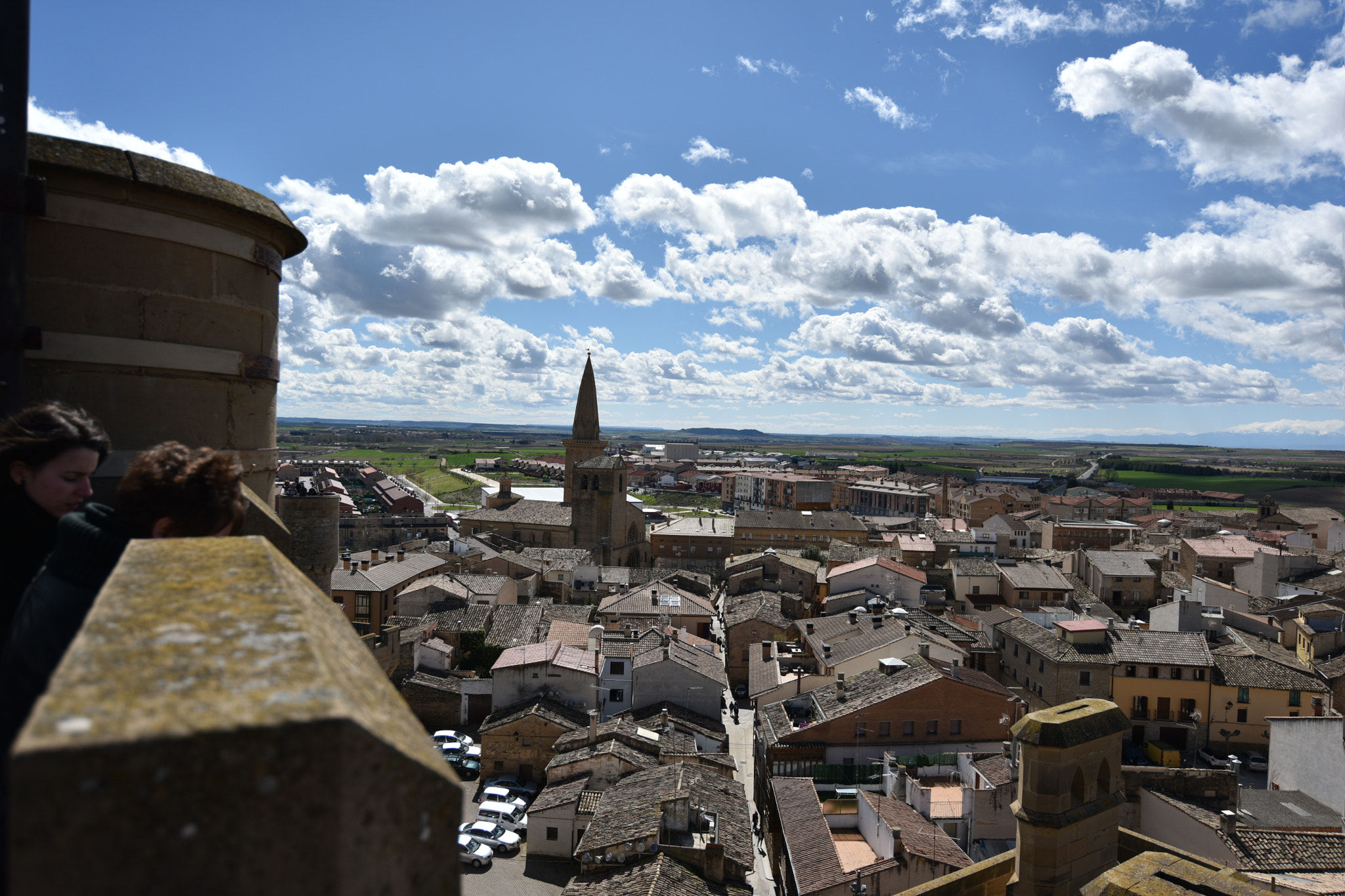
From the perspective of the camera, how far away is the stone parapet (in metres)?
1.38

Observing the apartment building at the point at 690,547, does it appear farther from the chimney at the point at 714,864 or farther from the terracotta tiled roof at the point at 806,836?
the chimney at the point at 714,864

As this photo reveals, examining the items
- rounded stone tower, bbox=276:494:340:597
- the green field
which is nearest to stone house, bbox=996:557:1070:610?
rounded stone tower, bbox=276:494:340:597

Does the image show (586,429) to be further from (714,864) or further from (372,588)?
(714,864)

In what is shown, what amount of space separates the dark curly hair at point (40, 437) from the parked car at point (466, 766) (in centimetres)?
2729

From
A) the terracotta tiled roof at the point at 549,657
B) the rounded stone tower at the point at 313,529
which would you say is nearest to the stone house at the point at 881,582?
the terracotta tiled roof at the point at 549,657

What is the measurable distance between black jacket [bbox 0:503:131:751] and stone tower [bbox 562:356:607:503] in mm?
56499

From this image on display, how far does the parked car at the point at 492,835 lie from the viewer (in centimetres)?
2256

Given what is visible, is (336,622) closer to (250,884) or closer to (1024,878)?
(250,884)

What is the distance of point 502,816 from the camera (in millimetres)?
23859

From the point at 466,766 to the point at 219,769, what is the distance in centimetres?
2944

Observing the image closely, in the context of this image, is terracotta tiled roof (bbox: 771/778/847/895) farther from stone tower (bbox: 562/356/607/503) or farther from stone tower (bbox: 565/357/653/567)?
stone tower (bbox: 562/356/607/503)

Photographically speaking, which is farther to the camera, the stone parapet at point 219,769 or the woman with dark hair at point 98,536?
the woman with dark hair at point 98,536

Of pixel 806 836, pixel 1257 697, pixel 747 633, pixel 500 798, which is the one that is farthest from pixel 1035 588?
pixel 500 798

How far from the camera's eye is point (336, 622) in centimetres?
230
